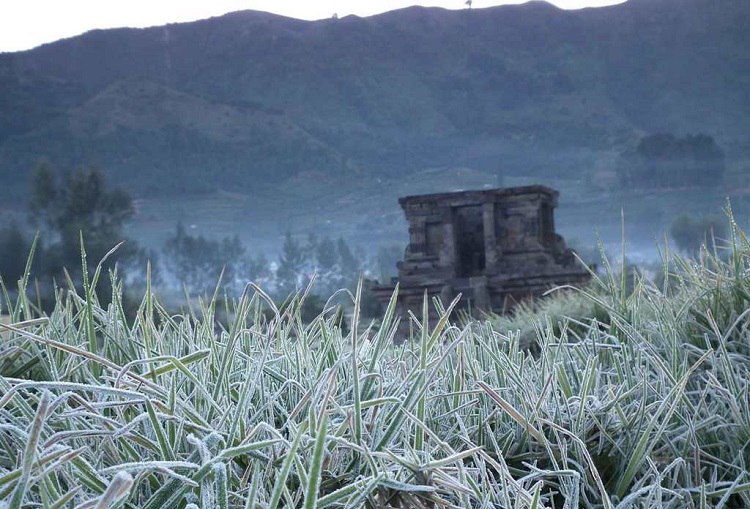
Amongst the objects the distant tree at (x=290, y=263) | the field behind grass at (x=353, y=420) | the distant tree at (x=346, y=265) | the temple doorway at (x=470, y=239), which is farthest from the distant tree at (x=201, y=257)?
the field behind grass at (x=353, y=420)

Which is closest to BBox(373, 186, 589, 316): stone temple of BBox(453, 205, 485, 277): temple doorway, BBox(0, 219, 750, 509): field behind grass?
BBox(453, 205, 485, 277): temple doorway

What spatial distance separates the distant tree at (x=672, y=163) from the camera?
380 feet

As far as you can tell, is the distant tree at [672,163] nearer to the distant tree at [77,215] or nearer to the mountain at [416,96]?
the mountain at [416,96]

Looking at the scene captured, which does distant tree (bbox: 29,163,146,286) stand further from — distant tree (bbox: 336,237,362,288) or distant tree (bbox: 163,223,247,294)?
distant tree (bbox: 336,237,362,288)

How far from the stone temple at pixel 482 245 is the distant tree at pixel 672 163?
308 ft

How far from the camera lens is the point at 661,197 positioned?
12188 cm

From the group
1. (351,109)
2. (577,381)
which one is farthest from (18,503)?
(351,109)

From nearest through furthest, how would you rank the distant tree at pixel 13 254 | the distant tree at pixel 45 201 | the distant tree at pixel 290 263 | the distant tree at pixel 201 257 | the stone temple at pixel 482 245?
1. the stone temple at pixel 482 245
2. the distant tree at pixel 13 254
3. the distant tree at pixel 45 201
4. the distant tree at pixel 290 263
5. the distant tree at pixel 201 257

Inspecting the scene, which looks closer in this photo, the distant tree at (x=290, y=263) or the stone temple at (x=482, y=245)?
the stone temple at (x=482, y=245)

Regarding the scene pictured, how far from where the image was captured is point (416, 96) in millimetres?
145250

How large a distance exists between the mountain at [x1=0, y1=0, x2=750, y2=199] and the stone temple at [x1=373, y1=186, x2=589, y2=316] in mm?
103170

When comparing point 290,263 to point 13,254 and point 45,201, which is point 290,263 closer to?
point 45,201

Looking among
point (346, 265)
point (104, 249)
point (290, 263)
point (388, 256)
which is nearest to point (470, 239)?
point (104, 249)

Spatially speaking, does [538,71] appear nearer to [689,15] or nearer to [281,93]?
[689,15]
